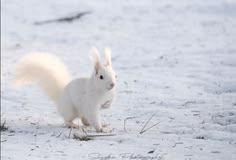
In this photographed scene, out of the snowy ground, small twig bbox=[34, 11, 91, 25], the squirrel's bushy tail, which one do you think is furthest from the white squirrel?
small twig bbox=[34, 11, 91, 25]

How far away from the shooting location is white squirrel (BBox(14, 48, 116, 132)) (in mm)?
3018

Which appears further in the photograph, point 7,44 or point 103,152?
point 7,44

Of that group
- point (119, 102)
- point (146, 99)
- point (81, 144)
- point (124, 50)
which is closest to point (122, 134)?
point (81, 144)

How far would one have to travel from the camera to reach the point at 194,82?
3252 millimetres

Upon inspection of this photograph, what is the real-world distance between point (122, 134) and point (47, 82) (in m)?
1.21

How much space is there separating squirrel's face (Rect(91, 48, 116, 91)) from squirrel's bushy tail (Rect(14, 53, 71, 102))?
72 cm

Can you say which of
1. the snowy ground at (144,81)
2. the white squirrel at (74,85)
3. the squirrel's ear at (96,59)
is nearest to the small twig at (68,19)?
the snowy ground at (144,81)

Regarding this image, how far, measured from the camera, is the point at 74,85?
3.40 metres

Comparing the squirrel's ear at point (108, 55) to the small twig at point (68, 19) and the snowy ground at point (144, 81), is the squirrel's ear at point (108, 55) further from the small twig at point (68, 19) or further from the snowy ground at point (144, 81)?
the small twig at point (68, 19)

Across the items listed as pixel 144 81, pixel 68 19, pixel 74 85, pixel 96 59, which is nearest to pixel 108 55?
pixel 96 59

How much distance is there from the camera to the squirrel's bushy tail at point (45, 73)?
370 cm

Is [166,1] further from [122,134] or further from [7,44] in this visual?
[122,134]

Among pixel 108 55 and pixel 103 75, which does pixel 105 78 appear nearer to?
pixel 103 75

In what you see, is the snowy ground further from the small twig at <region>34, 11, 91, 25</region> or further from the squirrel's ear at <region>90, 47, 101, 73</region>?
the squirrel's ear at <region>90, 47, 101, 73</region>
